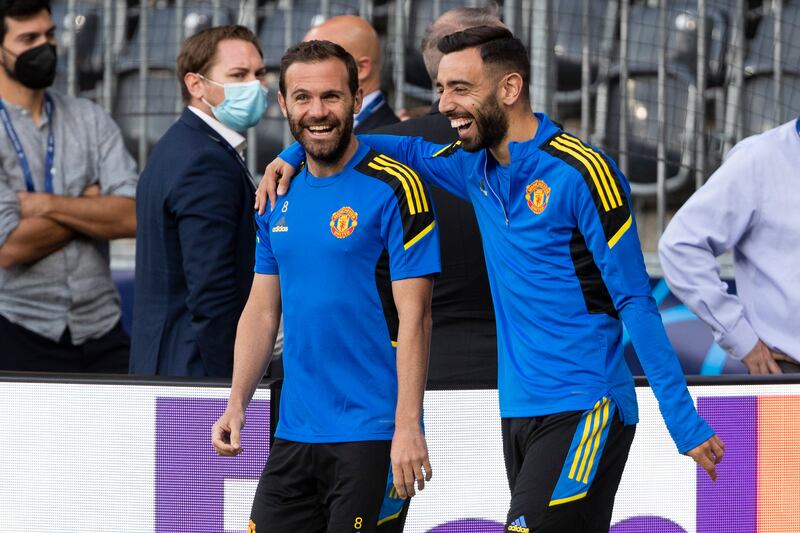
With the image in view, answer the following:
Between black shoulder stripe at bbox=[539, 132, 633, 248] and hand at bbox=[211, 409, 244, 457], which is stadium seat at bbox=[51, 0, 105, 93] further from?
black shoulder stripe at bbox=[539, 132, 633, 248]

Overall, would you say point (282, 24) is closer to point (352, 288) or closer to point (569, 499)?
point (352, 288)

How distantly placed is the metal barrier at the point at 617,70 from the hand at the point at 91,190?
4.10 feet

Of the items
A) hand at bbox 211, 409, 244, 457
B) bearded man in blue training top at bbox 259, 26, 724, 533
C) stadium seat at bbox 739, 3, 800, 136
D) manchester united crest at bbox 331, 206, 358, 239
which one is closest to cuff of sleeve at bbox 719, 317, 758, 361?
bearded man in blue training top at bbox 259, 26, 724, 533

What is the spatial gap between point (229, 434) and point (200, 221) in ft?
2.81

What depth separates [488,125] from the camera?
2.93 meters

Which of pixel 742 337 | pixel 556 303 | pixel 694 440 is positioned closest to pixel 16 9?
pixel 556 303

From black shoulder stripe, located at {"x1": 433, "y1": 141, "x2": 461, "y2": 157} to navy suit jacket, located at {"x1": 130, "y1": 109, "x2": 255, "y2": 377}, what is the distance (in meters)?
0.71

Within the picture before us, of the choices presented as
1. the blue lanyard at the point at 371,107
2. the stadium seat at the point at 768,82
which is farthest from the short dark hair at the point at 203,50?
the stadium seat at the point at 768,82

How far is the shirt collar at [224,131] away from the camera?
3.89 m

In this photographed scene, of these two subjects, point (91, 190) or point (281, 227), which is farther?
point (91, 190)

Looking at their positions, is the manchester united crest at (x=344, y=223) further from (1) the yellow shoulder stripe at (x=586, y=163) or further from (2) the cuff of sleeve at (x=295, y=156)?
(1) the yellow shoulder stripe at (x=586, y=163)

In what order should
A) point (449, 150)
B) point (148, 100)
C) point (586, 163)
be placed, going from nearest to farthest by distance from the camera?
point (586, 163) → point (449, 150) → point (148, 100)

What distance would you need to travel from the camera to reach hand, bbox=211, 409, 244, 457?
115 inches

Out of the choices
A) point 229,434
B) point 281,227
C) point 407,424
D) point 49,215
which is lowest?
point 229,434
